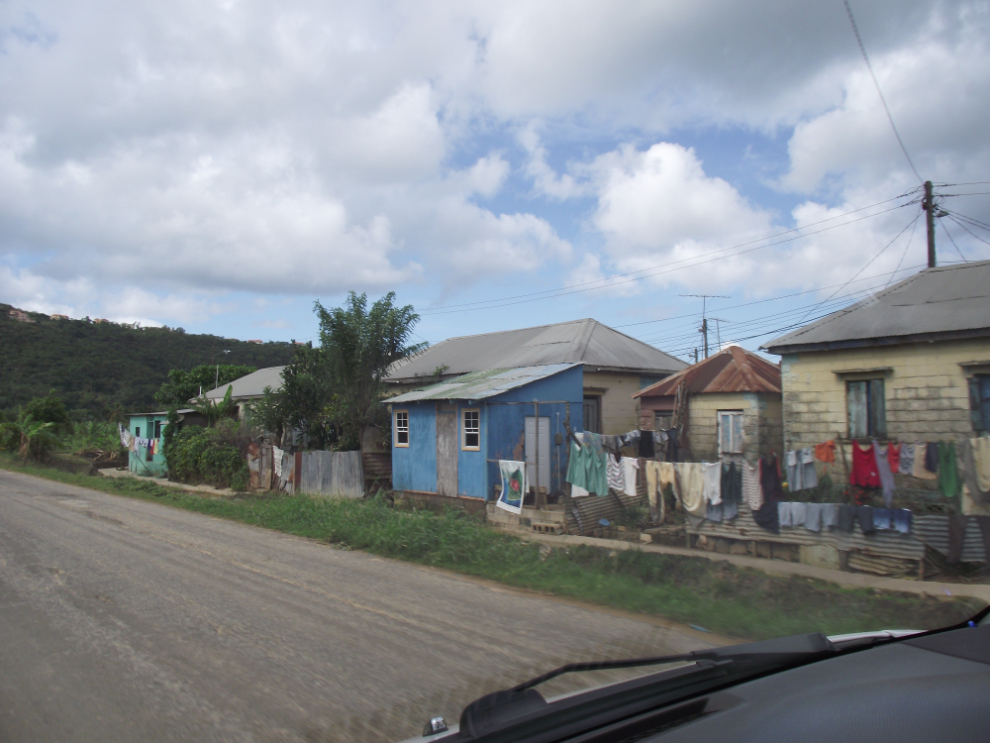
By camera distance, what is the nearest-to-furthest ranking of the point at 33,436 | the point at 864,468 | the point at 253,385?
the point at 864,468, the point at 33,436, the point at 253,385

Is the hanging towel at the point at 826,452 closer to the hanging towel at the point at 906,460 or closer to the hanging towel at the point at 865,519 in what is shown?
the hanging towel at the point at 906,460

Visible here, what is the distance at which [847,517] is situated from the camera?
9.55m

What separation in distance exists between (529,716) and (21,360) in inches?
2682

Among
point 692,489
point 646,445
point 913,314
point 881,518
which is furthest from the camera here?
point 646,445

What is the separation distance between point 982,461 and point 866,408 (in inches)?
170

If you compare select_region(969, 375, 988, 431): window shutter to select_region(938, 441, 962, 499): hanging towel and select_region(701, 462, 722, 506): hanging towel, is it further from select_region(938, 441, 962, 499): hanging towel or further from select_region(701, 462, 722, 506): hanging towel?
select_region(701, 462, 722, 506): hanging towel

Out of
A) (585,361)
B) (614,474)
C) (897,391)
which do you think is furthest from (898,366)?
(585,361)

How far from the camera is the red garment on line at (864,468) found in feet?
34.6

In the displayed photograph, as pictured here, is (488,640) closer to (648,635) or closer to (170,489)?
(648,635)

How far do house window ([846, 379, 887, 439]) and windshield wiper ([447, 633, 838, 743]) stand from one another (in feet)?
39.9

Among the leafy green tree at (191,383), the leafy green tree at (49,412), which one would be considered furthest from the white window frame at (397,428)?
the leafy green tree at (191,383)

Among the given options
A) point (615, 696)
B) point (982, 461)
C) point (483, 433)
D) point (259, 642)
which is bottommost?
point (259, 642)

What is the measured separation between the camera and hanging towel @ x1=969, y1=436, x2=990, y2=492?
9.47 meters

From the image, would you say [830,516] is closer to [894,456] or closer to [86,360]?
[894,456]
